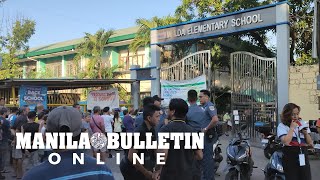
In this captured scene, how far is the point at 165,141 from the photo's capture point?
435cm

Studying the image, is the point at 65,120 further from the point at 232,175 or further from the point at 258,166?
the point at 258,166

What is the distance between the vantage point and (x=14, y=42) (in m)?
33.4

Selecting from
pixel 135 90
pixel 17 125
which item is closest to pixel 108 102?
pixel 135 90

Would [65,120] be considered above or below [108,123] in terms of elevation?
above

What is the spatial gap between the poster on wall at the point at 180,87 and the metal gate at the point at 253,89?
4.07 ft

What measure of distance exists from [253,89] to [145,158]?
10117mm

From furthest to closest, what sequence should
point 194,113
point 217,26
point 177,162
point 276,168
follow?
point 217,26, point 194,113, point 276,168, point 177,162

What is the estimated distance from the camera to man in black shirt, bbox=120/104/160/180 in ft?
15.1

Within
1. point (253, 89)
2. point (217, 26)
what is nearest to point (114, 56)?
point (217, 26)

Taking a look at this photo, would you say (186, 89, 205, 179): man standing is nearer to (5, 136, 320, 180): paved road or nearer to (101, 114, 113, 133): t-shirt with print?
(5, 136, 320, 180): paved road

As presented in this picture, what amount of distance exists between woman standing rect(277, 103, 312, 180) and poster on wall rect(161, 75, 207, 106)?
9052 millimetres

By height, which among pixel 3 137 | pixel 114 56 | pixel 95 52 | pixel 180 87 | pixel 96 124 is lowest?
pixel 3 137

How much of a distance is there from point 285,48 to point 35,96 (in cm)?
880

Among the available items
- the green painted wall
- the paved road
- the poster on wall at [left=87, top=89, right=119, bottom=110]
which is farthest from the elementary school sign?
the green painted wall
